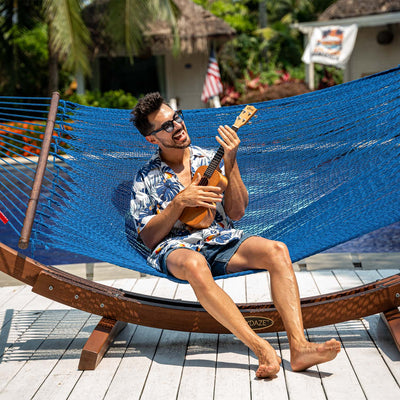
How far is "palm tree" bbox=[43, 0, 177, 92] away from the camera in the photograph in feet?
32.1

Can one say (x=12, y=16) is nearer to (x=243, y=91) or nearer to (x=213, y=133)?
(x=243, y=91)

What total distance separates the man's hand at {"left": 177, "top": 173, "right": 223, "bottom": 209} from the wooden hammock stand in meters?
0.42

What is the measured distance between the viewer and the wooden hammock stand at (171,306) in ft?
7.66

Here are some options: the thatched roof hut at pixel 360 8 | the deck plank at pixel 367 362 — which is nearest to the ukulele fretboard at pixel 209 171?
the deck plank at pixel 367 362

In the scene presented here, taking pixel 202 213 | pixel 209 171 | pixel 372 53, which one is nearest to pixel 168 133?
pixel 209 171

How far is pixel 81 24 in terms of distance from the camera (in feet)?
33.0

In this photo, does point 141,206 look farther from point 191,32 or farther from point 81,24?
point 191,32

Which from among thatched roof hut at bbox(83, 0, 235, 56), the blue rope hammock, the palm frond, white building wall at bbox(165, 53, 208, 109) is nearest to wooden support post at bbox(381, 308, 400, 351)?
the blue rope hammock

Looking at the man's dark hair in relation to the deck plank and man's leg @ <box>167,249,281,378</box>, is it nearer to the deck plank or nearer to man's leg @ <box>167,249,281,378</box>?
man's leg @ <box>167,249,281,378</box>

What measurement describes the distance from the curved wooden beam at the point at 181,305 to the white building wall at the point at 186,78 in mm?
11973

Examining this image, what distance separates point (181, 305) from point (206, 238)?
29cm

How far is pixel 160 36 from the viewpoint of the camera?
501 inches

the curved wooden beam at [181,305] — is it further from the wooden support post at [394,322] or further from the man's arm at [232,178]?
the man's arm at [232,178]

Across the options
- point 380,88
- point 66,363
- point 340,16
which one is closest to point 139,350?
point 66,363
